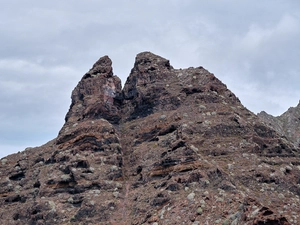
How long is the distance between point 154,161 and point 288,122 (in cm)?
4462

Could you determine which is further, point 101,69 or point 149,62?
point 149,62

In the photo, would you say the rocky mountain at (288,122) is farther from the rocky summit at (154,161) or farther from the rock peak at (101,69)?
the rock peak at (101,69)

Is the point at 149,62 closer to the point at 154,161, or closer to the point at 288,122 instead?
the point at 154,161

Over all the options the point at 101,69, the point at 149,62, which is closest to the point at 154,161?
the point at 149,62

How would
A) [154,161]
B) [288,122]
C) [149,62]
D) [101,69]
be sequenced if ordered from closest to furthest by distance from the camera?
[154,161], [101,69], [149,62], [288,122]

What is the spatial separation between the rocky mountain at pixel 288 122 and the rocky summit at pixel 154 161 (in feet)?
78.8

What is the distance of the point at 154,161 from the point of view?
5231 cm

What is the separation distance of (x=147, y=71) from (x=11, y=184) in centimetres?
2315

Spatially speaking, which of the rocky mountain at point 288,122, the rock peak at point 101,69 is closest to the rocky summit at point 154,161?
the rock peak at point 101,69

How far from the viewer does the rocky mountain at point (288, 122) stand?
82.8 m

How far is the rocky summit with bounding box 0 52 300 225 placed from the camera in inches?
1729

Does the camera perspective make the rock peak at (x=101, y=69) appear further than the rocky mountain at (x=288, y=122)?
No

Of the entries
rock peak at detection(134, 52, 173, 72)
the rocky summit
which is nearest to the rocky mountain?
rock peak at detection(134, 52, 173, 72)

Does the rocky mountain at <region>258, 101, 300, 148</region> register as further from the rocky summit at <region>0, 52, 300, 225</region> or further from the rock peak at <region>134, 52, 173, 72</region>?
the rocky summit at <region>0, 52, 300, 225</region>
